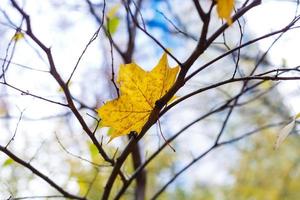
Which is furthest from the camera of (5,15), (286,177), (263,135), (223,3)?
(263,135)

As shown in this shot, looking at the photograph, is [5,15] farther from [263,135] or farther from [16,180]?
[263,135]

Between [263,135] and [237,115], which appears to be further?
[237,115]

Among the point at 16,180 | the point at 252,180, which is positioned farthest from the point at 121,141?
the point at 252,180

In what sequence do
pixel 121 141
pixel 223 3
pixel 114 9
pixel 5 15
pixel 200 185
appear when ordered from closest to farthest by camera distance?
pixel 223 3 → pixel 5 15 → pixel 114 9 → pixel 121 141 → pixel 200 185
